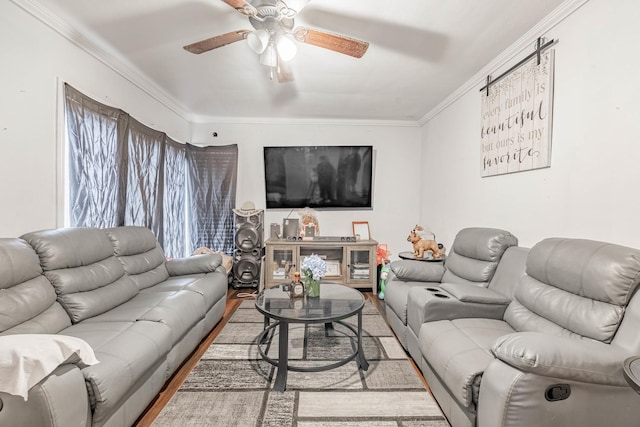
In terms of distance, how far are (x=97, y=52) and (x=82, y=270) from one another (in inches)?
72.2

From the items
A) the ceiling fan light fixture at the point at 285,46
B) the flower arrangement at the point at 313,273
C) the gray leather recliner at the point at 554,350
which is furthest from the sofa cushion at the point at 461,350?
the ceiling fan light fixture at the point at 285,46

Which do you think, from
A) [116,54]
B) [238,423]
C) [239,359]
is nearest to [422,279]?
[239,359]

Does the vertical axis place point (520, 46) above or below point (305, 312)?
above

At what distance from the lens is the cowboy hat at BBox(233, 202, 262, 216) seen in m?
4.27

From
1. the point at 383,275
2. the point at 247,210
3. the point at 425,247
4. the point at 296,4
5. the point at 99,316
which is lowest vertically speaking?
the point at 383,275

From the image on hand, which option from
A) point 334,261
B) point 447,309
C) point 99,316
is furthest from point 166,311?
point 334,261

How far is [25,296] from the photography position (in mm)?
1679

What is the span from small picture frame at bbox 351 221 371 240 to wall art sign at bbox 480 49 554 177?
199cm

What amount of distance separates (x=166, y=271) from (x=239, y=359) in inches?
49.5

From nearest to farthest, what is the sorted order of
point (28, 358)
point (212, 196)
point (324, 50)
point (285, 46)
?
point (28, 358), point (285, 46), point (324, 50), point (212, 196)

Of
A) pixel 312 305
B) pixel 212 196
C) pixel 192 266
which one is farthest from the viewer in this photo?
pixel 212 196

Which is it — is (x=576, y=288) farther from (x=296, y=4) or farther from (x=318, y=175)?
(x=318, y=175)

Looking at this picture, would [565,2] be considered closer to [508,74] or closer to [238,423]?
[508,74]

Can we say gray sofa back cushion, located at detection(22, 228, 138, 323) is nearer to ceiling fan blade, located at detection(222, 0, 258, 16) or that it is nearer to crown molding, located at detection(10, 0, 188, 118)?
crown molding, located at detection(10, 0, 188, 118)
